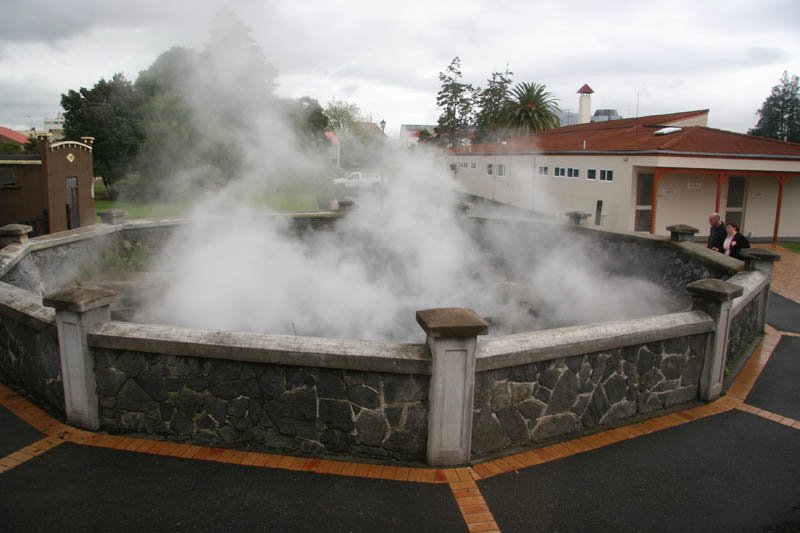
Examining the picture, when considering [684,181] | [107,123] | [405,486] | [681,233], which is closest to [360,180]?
[684,181]

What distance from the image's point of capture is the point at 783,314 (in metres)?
8.76

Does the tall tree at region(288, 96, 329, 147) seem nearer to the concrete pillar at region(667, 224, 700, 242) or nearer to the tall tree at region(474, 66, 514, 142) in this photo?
the concrete pillar at region(667, 224, 700, 242)

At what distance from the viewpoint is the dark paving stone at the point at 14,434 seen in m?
4.29

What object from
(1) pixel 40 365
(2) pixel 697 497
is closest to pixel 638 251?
(2) pixel 697 497

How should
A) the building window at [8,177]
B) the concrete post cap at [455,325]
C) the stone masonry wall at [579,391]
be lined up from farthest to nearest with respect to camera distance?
the building window at [8,177] < the stone masonry wall at [579,391] < the concrete post cap at [455,325]

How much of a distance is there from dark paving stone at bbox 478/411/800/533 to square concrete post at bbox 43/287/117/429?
3032mm

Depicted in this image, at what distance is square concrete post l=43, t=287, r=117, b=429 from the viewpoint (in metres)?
4.34

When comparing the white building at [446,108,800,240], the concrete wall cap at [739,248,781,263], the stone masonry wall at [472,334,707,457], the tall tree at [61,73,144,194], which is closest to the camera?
the stone masonry wall at [472,334,707,457]

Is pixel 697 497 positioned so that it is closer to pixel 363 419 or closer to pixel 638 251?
pixel 363 419

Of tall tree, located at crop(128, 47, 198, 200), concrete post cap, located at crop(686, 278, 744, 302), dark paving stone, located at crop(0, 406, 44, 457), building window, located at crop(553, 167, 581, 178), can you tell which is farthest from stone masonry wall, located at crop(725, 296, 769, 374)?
building window, located at crop(553, 167, 581, 178)

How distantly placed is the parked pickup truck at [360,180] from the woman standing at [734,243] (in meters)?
9.21

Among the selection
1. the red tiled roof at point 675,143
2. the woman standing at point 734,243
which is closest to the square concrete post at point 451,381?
the woman standing at point 734,243

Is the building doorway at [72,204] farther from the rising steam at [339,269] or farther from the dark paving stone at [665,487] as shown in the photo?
the dark paving stone at [665,487]

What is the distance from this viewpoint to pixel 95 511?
141 inches
